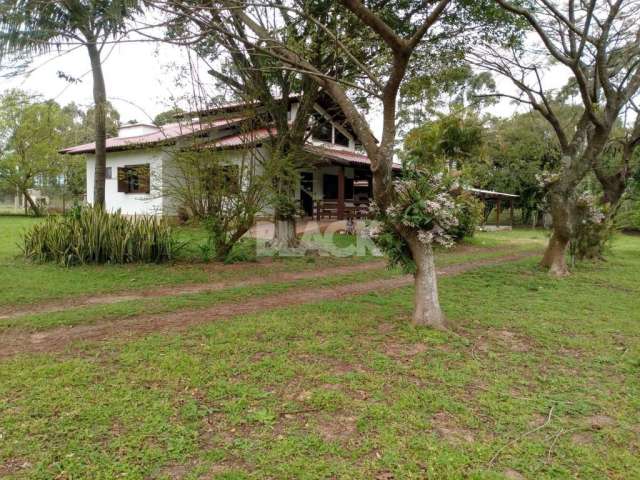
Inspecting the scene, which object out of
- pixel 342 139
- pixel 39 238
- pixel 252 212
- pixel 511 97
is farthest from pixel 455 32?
pixel 342 139

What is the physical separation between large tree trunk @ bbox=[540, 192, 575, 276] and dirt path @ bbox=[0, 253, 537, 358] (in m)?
4.39

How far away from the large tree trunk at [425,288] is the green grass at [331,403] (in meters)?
0.22

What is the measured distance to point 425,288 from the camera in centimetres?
530

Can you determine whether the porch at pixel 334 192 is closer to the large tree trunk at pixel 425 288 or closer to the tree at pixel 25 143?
the large tree trunk at pixel 425 288

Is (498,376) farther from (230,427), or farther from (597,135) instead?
(597,135)

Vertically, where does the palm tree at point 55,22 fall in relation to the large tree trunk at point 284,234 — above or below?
above

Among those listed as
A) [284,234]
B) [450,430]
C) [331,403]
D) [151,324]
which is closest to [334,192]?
[284,234]

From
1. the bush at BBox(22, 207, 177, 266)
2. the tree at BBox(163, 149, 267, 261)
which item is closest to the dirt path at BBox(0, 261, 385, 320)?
the tree at BBox(163, 149, 267, 261)

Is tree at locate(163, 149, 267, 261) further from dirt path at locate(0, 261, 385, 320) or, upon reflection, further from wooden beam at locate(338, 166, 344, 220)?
wooden beam at locate(338, 166, 344, 220)

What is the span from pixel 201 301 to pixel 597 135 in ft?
28.0

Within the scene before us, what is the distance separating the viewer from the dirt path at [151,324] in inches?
181

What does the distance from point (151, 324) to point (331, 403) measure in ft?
9.87

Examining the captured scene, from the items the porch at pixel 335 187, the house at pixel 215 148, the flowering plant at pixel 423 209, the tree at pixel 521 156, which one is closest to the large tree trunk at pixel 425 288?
the flowering plant at pixel 423 209

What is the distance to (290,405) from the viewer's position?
331 centimetres
